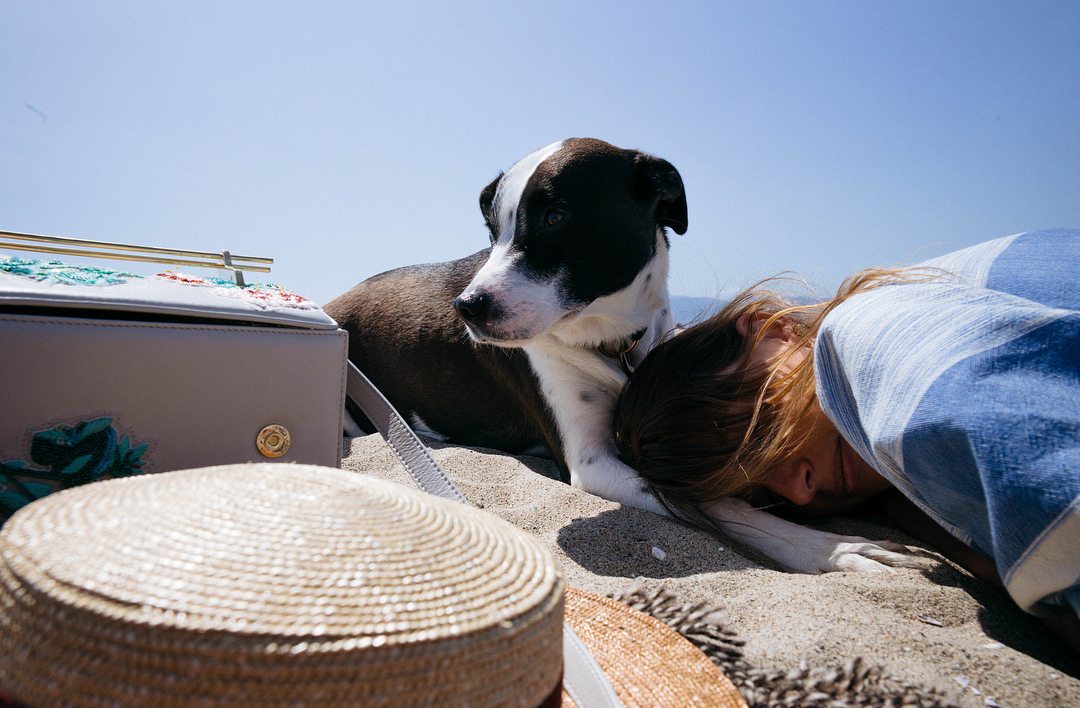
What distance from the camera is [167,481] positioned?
1.98 feet

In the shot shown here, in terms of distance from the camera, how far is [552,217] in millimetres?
2449

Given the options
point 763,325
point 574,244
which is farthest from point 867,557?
point 574,244

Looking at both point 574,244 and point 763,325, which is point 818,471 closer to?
point 763,325

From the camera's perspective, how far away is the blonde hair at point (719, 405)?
1685 mm

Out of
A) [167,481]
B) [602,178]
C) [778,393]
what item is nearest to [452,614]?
[167,481]

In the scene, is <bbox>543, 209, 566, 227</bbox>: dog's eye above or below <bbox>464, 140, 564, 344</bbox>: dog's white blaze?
above

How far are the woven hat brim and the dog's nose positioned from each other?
4.39 feet

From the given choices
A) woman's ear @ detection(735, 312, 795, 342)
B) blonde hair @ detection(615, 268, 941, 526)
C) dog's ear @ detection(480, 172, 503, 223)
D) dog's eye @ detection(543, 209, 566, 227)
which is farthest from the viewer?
dog's ear @ detection(480, 172, 503, 223)

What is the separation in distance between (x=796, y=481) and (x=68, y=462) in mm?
1724

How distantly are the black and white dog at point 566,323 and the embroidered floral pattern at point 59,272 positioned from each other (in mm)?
1137

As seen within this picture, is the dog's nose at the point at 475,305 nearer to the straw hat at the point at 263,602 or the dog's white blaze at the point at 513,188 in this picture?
the dog's white blaze at the point at 513,188

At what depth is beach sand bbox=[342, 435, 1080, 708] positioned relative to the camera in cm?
102

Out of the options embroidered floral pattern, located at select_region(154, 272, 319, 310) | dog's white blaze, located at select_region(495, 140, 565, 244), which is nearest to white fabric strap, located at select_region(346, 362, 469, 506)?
embroidered floral pattern, located at select_region(154, 272, 319, 310)

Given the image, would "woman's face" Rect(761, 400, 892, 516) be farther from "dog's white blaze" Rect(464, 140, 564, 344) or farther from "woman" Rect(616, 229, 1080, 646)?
"dog's white blaze" Rect(464, 140, 564, 344)
